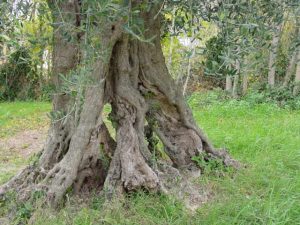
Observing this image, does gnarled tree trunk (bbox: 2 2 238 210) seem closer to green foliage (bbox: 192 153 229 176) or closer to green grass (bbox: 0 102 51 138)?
green foliage (bbox: 192 153 229 176)

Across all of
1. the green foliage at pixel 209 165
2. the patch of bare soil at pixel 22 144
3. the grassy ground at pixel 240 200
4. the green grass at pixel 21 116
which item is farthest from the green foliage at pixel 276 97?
the green foliage at pixel 209 165

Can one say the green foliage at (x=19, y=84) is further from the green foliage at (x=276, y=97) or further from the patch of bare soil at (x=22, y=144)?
the green foliage at (x=276, y=97)

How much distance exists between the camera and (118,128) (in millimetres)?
3896

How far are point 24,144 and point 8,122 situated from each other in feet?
8.21

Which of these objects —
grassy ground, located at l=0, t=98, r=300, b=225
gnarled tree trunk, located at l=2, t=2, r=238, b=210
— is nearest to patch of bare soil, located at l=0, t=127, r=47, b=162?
gnarled tree trunk, located at l=2, t=2, r=238, b=210

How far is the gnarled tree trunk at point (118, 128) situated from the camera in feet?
11.5

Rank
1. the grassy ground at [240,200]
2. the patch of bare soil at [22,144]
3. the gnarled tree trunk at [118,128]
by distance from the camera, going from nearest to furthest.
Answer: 1. the grassy ground at [240,200]
2. the gnarled tree trunk at [118,128]
3. the patch of bare soil at [22,144]

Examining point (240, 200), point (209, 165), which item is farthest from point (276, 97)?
point (240, 200)

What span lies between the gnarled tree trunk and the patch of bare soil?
104 inches

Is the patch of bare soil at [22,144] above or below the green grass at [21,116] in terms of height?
above

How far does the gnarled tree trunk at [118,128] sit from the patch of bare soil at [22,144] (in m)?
2.63

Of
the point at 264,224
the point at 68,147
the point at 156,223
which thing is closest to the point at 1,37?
the point at 68,147

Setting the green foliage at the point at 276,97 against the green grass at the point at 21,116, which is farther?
the green foliage at the point at 276,97

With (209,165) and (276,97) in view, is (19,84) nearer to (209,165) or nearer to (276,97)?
(276,97)
